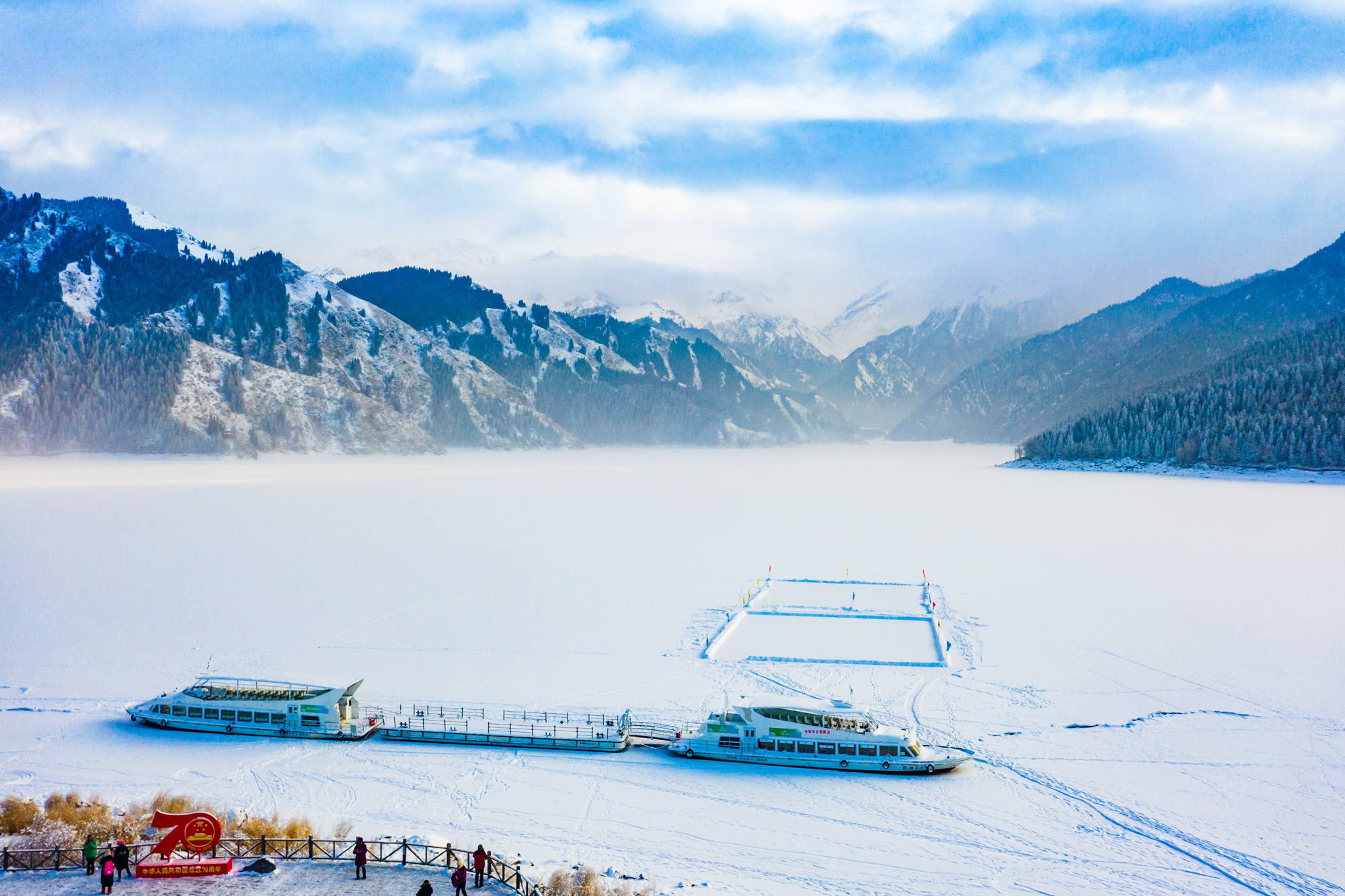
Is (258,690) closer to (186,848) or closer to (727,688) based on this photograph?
(186,848)

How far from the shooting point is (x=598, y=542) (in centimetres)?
8444

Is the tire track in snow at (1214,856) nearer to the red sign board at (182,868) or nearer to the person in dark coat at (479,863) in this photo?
the person in dark coat at (479,863)

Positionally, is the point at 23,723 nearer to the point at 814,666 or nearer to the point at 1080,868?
the point at 814,666

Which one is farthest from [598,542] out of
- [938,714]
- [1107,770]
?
[1107,770]

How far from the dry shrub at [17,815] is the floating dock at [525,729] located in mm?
12014

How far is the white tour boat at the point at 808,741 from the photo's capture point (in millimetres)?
32031

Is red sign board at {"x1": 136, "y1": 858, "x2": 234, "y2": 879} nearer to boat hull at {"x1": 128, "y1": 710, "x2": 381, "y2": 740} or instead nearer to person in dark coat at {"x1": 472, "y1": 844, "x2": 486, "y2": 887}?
person in dark coat at {"x1": 472, "y1": 844, "x2": 486, "y2": 887}

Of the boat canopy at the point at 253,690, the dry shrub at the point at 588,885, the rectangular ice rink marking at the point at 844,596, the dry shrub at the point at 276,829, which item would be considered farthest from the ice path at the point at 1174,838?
the boat canopy at the point at 253,690

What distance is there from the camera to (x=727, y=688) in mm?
40000

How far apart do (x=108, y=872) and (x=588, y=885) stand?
11.9 m

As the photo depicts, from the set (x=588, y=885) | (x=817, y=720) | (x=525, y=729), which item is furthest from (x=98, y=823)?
(x=817, y=720)

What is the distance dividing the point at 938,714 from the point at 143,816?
→ 1123 inches

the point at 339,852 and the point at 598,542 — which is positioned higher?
the point at 598,542

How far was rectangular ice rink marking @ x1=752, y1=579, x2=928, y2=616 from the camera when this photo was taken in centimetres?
5719
